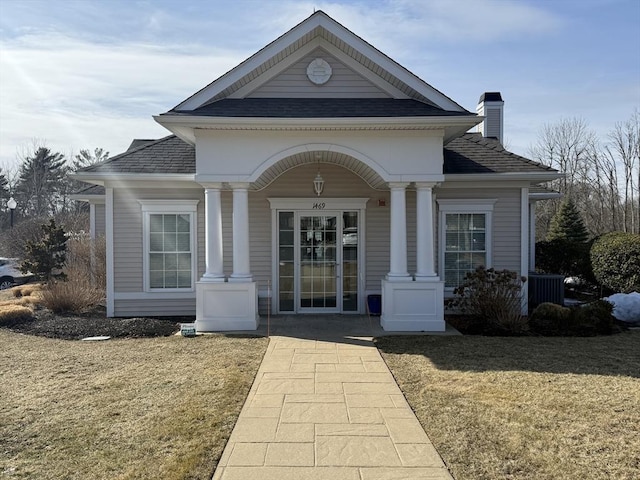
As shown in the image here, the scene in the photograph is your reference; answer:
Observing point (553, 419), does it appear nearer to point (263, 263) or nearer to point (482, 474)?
point (482, 474)

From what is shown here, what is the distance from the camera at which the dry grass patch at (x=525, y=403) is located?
3750 millimetres

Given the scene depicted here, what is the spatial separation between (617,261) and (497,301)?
5.95 m

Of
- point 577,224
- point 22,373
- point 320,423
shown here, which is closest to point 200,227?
point 22,373

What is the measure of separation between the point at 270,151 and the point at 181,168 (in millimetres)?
2695

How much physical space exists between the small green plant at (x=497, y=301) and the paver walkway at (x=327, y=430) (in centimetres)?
334

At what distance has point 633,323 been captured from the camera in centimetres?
989

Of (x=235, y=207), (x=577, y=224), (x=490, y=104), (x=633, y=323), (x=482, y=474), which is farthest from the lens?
(x=577, y=224)

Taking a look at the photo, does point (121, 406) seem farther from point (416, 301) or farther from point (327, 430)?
point (416, 301)

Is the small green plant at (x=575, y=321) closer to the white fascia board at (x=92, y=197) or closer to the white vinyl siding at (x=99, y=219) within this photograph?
the white fascia board at (x=92, y=197)

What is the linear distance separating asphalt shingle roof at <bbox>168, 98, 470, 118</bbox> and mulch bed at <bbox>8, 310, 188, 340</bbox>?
4110mm

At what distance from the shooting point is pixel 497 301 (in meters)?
9.05

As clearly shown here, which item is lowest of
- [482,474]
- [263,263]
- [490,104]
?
[482,474]

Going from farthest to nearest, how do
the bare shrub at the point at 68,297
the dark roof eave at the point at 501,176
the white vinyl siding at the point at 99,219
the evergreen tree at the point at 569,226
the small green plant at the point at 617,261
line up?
the evergreen tree at the point at 569,226
the white vinyl siding at the point at 99,219
the small green plant at the point at 617,261
the bare shrub at the point at 68,297
the dark roof eave at the point at 501,176

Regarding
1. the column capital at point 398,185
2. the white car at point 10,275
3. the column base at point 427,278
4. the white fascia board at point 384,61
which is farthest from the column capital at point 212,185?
the white car at point 10,275
